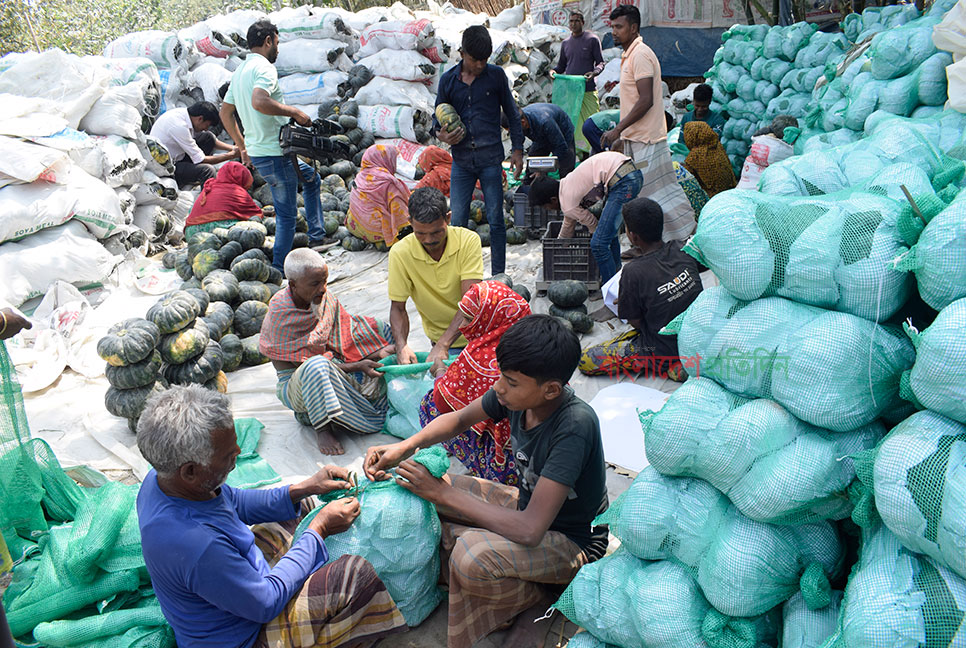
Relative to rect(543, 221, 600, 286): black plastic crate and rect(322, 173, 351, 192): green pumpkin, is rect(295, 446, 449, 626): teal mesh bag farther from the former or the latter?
rect(322, 173, 351, 192): green pumpkin

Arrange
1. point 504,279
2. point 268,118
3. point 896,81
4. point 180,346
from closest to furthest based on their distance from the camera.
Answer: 1. point 180,346
2. point 896,81
3. point 504,279
4. point 268,118

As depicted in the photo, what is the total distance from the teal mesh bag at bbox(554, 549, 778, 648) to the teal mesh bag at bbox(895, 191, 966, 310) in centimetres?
97

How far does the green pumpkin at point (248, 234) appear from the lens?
5988 mm

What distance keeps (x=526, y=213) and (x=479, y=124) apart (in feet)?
5.76

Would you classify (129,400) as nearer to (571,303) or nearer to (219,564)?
(219,564)

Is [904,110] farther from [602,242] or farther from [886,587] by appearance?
[886,587]

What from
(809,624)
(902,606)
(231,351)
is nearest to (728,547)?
(809,624)

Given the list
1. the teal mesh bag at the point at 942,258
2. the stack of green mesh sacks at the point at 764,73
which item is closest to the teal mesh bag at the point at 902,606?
the teal mesh bag at the point at 942,258

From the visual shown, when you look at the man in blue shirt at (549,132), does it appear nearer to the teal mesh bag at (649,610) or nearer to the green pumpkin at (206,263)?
the green pumpkin at (206,263)

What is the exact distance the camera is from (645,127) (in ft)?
18.6

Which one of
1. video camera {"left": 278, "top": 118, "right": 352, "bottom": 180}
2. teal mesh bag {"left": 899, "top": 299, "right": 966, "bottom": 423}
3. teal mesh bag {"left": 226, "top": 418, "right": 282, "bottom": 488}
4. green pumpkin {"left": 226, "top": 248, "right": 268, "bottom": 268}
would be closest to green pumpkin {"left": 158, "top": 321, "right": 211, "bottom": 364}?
teal mesh bag {"left": 226, "top": 418, "right": 282, "bottom": 488}

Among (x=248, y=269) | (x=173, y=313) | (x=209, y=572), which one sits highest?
(x=209, y=572)

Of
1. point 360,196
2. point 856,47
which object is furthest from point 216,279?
point 856,47

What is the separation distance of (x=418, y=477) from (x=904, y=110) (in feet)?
12.3
